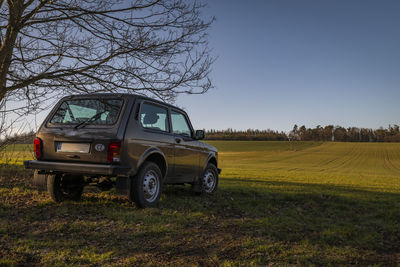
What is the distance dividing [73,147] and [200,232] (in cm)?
243

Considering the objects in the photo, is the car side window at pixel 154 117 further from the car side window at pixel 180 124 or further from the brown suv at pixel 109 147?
the car side window at pixel 180 124

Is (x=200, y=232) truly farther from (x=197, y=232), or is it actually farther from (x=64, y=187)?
(x=64, y=187)

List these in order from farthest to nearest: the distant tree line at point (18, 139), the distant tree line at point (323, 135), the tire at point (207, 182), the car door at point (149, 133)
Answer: the distant tree line at point (323, 135)
the distant tree line at point (18, 139)
the tire at point (207, 182)
the car door at point (149, 133)

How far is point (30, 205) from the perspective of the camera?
217 inches

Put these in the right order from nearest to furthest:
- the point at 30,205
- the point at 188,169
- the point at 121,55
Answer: the point at 30,205 → the point at 188,169 → the point at 121,55

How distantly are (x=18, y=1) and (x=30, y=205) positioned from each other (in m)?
4.13

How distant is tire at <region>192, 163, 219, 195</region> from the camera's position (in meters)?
6.93

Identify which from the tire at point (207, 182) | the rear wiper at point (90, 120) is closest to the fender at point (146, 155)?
the rear wiper at point (90, 120)

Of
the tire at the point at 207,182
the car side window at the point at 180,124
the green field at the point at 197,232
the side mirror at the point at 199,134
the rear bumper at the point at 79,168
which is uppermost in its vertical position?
the car side window at the point at 180,124

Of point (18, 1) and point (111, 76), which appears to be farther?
point (111, 76)

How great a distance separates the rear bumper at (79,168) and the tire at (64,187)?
55 cm

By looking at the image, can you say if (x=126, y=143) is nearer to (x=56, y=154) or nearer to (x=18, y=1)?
(x=56, y=154)

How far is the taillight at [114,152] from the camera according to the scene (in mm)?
4660

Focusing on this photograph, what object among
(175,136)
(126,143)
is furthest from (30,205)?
(175,136)
